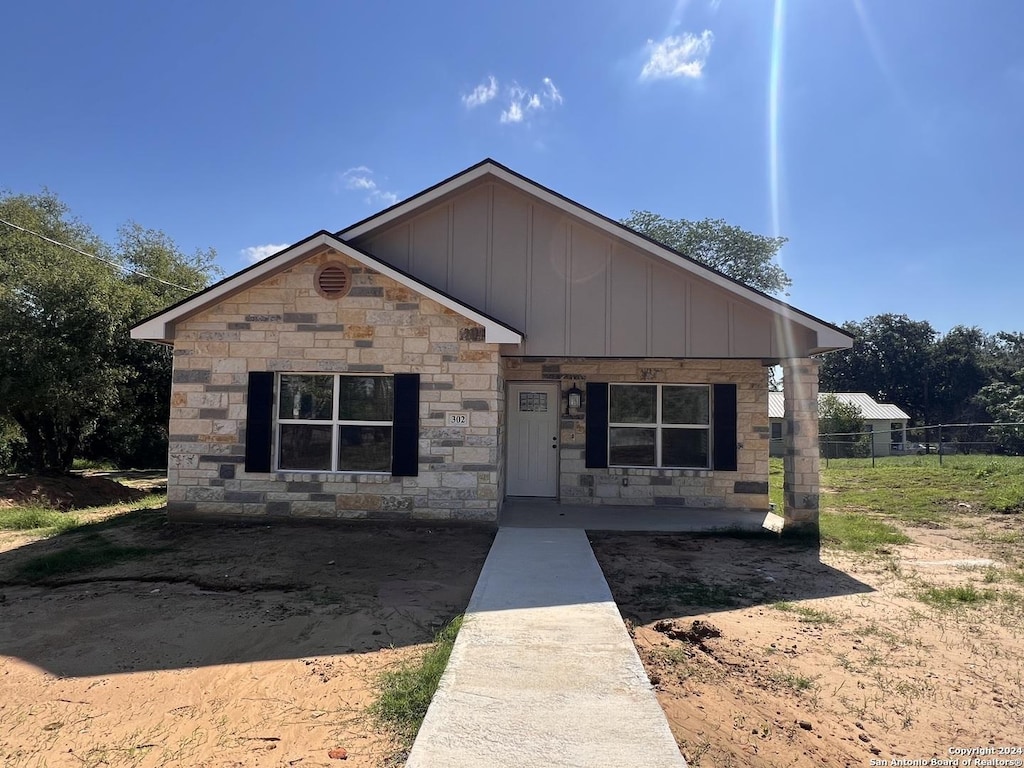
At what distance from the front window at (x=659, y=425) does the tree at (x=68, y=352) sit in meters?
10.7

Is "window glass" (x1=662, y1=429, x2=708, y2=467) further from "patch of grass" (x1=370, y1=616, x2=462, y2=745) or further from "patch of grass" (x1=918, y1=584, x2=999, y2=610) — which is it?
"patch of grass" (x1=370, y1=616, x2=462, y2=745)

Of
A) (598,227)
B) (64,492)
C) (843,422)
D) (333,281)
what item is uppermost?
(598,227)

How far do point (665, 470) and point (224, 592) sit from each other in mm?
6832

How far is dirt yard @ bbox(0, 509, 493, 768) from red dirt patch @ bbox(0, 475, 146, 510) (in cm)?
452

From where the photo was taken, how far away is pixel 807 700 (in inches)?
135

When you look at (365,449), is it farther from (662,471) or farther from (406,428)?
(662,471)

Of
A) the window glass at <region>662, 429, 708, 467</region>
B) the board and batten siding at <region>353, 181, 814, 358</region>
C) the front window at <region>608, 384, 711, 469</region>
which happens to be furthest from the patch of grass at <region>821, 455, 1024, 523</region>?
the board and batten siding at <region>353, 181, 814, 358</region>

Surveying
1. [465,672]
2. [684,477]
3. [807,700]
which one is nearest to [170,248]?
[684,477]

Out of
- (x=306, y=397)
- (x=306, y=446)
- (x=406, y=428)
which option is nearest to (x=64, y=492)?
(x=306, y=446)

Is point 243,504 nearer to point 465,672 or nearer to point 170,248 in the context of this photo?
point 465,672

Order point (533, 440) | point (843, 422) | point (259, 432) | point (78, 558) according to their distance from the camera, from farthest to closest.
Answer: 1. point (843, 422)
2. point (533, 440)
3. point (259, 432)
4. point (78, 558)

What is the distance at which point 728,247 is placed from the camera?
32.5 m

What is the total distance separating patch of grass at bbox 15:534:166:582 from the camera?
19.6 ft

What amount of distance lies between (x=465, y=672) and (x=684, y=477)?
6788 mm
